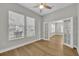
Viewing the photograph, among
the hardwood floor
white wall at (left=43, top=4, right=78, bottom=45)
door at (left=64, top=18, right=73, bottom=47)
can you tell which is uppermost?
white wall at (left=43, top=4, right=78, bottom=45)

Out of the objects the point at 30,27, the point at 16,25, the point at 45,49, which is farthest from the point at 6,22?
the point at 45,49

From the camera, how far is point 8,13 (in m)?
1.89

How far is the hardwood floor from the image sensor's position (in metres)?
1.98

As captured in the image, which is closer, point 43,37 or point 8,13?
point 8,13

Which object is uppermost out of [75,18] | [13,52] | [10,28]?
[75,18]

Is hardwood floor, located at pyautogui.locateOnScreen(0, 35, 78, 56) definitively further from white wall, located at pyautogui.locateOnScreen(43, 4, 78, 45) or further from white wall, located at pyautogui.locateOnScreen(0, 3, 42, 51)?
white wall, located at pyautogui.locateOnScreen(43, 4, 78, 45)

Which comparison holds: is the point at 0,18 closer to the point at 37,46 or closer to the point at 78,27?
the point at 37,46

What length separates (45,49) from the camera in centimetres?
202

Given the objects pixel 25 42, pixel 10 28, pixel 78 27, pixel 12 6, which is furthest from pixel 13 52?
pixel 78 27

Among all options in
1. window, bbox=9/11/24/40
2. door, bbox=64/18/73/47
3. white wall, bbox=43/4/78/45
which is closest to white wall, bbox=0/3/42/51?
window, bbox=9/11/24/40

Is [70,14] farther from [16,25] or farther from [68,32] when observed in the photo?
[16,25]

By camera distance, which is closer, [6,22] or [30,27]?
[6,22]

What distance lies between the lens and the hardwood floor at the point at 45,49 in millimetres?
1979

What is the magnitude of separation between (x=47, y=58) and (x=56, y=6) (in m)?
1.07
